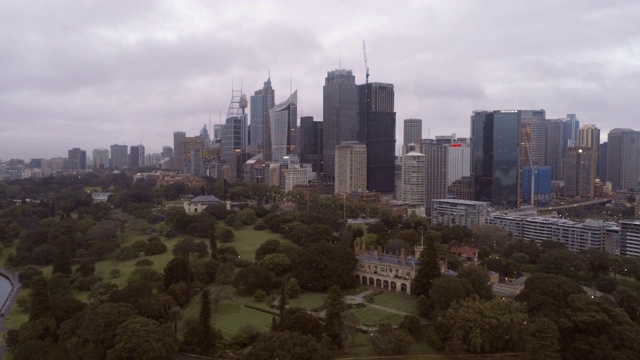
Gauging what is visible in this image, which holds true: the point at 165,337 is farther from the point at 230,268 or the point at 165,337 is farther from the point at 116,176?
the point at 116,176

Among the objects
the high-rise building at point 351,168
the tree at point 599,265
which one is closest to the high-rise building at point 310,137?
the high-rise building at point 351,168

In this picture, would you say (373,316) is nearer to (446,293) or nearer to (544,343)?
(446,293)

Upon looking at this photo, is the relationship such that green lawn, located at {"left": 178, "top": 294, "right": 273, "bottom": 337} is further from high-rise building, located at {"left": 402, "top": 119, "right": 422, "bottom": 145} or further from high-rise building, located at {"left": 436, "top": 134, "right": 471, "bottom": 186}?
high-rise building, located at {"left": 402, "top": 119, "right": 422, "bottom": 145}

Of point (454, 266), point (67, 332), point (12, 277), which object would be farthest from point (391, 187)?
point (67, 332)

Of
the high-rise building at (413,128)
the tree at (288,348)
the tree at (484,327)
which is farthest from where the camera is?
the high-rise building at (413,128)

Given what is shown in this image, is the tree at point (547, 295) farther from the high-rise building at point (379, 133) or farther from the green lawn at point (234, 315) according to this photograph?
the high-rise building at point (379, 133)

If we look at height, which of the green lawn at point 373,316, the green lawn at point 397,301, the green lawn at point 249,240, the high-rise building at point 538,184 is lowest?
the green lawn at point 373,316

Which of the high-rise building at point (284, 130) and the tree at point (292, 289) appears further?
the high-rise building at point (284, 130)
